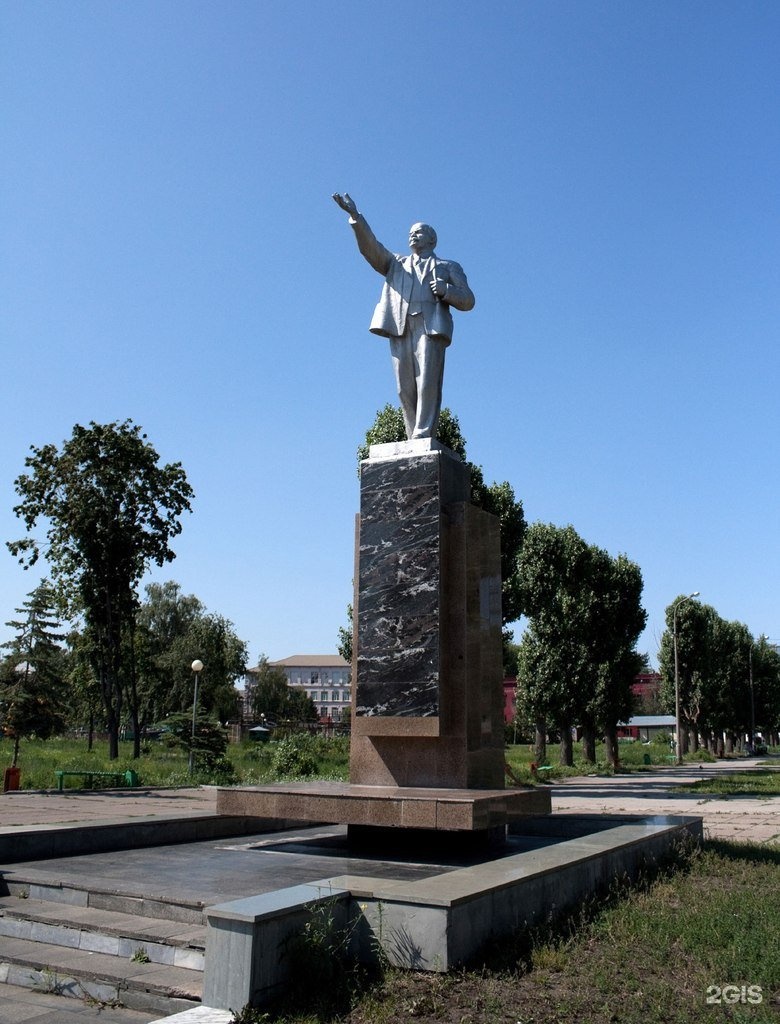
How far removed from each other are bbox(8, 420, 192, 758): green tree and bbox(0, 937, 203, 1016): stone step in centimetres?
2315

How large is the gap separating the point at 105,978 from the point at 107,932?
579 mm

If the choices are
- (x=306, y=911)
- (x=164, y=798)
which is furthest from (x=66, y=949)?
(x=164, y=798)

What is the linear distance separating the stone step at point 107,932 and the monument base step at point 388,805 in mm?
1954

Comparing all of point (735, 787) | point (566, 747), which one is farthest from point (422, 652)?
point (566, 747)

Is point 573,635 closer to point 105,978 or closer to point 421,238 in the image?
point 421,238

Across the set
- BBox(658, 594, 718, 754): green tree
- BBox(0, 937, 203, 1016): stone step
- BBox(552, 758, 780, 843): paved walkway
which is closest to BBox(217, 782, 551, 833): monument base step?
BBox(0, 937, 203, 1016): stone step

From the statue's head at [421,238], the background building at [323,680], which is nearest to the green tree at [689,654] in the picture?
the statue's head at [421,238]

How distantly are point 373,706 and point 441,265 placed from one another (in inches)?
184

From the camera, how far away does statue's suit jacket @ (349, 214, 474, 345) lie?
373 inches

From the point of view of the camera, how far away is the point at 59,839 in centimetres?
799

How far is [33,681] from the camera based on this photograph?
25562mm

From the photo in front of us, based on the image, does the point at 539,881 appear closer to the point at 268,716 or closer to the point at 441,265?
the point at 441,265

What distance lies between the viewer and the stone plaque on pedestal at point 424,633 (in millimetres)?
8297

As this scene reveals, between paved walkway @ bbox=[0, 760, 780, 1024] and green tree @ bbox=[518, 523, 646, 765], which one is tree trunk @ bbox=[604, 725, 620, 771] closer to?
green tree @ bbox=[518, 523, 646, 765]
